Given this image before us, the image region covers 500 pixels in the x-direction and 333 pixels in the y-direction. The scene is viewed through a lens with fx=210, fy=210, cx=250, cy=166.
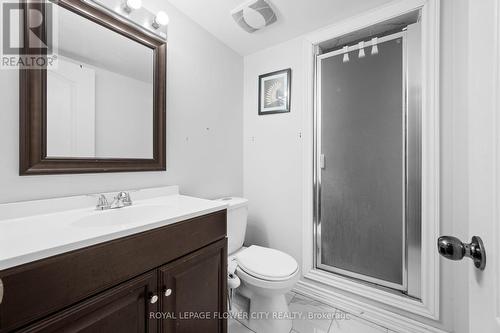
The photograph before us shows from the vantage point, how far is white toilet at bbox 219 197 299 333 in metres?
1.25

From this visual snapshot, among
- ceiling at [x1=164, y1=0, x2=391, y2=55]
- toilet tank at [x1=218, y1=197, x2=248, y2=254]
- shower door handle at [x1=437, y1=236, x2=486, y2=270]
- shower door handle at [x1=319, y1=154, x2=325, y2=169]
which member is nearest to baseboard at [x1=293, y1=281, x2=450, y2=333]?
toilet tank at [x1=218, y1=197, x2=248, y2=254]

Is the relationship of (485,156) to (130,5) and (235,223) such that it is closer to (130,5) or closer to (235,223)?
(235,223)

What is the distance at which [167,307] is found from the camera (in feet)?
2.80

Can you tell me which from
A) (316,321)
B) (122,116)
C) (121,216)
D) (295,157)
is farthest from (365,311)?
(122,116)

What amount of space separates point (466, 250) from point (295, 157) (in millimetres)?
1376

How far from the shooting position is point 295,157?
1.82 metres

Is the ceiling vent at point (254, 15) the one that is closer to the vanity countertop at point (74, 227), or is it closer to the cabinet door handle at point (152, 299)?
the vanity countertop at point (74, 227)

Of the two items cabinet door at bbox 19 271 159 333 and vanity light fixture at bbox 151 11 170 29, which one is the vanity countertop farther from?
vanity light fixture at bbox 151 11 170 29

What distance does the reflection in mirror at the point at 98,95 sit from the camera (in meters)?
0.98

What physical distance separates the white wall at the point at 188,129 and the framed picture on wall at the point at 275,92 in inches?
9.6

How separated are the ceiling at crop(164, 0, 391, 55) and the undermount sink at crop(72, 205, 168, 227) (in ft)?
4.48

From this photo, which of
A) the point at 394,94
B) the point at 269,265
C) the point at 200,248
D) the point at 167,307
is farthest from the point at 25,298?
the point at 394,94

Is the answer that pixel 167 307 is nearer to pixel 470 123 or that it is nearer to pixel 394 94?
pixel 470 123
